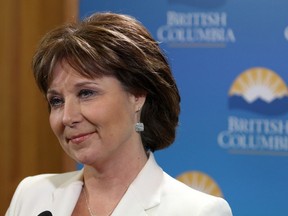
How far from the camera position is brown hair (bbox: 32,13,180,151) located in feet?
5.77

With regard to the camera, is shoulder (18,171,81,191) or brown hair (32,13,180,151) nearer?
brown hair (32,13,180,151)

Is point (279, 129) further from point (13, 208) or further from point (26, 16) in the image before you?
point (26, 16)

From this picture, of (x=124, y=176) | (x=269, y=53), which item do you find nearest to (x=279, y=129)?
(x=269, y=53)

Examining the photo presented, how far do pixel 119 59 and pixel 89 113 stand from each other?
0.18m

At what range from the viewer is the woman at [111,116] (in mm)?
1757

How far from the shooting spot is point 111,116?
1.76 metres

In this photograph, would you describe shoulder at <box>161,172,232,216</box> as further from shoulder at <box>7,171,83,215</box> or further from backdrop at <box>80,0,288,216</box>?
backdrop at <box>80,0,288,216</box>

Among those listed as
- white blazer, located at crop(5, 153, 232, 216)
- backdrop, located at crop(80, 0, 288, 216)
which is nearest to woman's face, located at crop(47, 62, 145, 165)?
white blazer, located at crop(5, 153, 232, 216)

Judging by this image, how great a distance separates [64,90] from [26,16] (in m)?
1.45

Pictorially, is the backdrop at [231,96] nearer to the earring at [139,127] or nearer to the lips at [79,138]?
the earring at [139,127]

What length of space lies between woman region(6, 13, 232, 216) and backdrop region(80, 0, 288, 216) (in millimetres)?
682

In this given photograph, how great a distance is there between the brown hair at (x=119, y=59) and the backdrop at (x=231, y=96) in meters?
0.69

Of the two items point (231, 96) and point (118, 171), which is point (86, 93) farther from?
point (231, 96)

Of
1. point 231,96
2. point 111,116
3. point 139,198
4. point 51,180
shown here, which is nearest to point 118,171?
point 139,198
